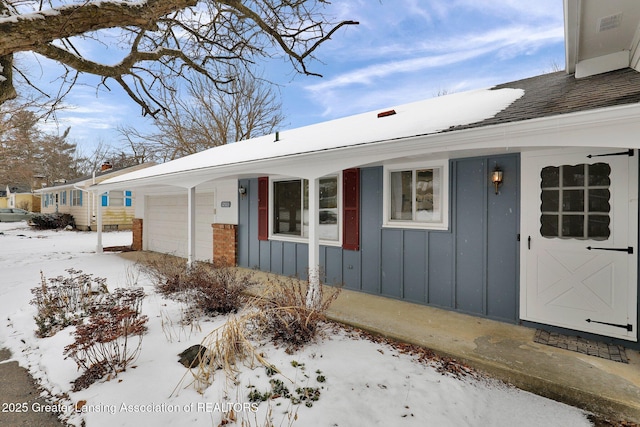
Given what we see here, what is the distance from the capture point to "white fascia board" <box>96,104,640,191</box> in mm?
2562

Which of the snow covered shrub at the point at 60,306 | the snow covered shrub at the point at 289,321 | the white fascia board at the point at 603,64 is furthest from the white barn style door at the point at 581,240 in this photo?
the snow covered shrub at the point at 60,306

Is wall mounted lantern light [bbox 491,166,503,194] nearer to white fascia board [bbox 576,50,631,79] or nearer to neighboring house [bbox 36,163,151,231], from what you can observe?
white fascia board [bbox 576,50,631,79]

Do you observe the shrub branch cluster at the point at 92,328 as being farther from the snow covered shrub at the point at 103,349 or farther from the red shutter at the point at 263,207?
the red shutter at the point at 263,207

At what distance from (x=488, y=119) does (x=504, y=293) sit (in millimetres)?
2294

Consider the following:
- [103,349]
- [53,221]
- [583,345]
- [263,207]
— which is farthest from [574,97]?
[53,221]

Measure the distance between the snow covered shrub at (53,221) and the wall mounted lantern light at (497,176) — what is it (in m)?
21.9

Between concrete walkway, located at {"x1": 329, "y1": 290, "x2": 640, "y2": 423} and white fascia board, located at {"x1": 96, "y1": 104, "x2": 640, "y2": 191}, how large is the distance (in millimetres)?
1994

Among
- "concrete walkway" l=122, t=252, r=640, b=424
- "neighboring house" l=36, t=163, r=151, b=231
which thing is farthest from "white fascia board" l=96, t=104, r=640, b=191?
"neighboring house" l=36, t=163, r=151, b=231

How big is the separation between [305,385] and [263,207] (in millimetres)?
4860

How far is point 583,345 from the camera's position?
345cm

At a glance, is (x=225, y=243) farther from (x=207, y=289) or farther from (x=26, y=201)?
(x=26, y=201)

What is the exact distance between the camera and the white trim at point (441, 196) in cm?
465

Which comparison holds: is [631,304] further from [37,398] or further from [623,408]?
[37,398]

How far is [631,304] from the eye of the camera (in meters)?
3.38
